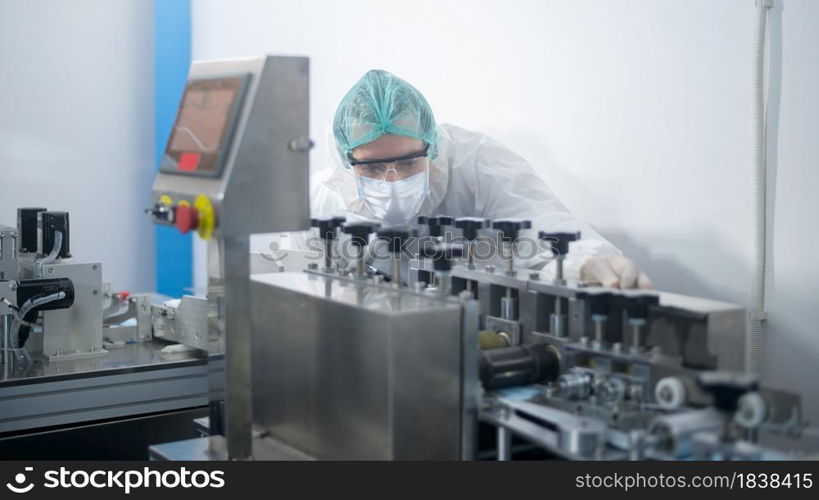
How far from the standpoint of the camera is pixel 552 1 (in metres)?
2.22

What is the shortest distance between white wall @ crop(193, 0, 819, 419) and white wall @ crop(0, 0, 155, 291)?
5.97 feet

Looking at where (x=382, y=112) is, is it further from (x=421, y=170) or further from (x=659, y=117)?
(x=659, y=117)

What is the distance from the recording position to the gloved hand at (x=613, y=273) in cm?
126

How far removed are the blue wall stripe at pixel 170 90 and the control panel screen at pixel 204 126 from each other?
9.55ft

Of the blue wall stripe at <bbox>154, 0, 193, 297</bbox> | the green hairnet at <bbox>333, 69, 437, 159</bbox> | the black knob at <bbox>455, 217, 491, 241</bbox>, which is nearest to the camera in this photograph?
the black knob at <bbox>455, 217, 491, 241</bbox>

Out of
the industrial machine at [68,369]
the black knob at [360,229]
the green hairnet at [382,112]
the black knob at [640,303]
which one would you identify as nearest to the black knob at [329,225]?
the black knob at [360,229]

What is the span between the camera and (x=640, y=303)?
3.69 feet

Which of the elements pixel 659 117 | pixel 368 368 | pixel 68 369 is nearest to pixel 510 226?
pixel 368 368

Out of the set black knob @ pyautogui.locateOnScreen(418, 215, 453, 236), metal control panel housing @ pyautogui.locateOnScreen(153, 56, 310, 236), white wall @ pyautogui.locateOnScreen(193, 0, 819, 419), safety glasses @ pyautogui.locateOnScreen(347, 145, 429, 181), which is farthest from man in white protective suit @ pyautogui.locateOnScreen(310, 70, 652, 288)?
metal control panel housing @ pyautogui.locateOnScreen(153, 56, 310, 236)

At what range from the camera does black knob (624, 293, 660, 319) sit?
113 centimetres

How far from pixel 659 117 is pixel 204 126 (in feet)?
3.88

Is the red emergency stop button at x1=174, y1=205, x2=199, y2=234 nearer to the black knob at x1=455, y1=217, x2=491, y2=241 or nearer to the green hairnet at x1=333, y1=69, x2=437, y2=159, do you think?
the black knob at x1=455, y1=217, x2=491, y2=241
